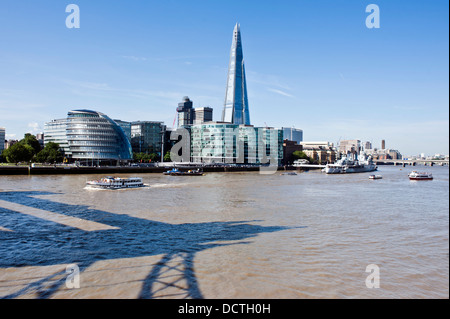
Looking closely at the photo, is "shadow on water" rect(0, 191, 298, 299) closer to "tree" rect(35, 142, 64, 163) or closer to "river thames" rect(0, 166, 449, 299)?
"river thames" rect(0, 166, 449, 299)

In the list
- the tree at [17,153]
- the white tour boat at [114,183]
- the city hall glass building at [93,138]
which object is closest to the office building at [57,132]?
the city hall glass building at [93,138]

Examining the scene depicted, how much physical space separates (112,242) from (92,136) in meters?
126

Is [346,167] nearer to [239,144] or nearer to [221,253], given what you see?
[239,144]

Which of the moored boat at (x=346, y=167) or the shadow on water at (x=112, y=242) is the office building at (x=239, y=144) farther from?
the shadow on water at (x=112, y=242)

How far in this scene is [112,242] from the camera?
19.3 metres

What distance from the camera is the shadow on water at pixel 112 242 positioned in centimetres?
1371

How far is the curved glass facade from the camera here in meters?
135

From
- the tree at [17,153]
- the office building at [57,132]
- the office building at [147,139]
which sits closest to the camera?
the tree at [17,153]

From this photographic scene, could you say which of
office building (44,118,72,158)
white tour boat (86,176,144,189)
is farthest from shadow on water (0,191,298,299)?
office building (44,118,72,158)

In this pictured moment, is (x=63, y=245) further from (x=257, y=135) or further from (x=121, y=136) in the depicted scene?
(x=257, y=135)

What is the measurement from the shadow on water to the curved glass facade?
111299mm

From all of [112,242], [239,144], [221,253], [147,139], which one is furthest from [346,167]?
[112,242]

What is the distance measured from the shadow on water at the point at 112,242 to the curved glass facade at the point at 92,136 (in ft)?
365

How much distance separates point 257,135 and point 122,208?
14611cm
